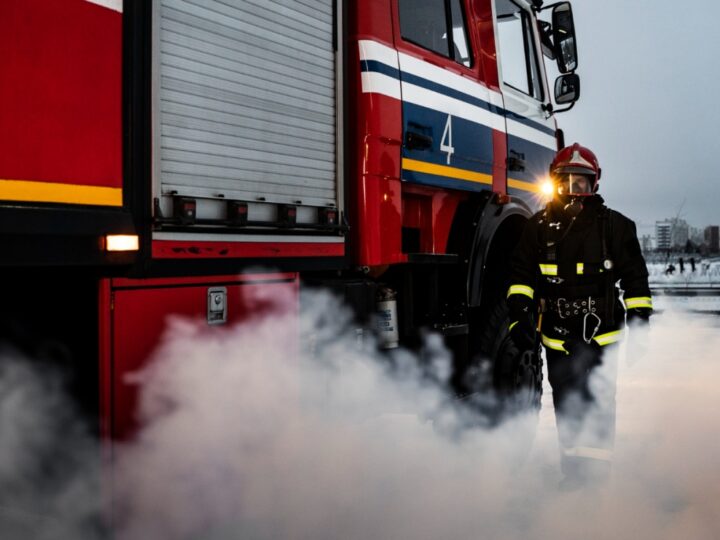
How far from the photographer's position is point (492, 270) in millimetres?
5074

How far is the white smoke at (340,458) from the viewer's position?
9.15 feet

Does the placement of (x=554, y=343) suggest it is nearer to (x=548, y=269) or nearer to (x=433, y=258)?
(x=548, y=269)

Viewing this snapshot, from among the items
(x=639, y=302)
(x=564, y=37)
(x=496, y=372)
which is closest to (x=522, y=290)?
(x=639, y=302)

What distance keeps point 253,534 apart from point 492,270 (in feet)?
8.19

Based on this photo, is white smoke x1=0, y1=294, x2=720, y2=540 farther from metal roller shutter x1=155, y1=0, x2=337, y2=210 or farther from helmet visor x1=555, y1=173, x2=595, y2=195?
helmet visor x1=555, y1=173, x2=595, y2=195

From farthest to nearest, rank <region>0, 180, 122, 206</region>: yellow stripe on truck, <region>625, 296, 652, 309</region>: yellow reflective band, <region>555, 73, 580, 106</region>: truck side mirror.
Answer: <region>555, 73, 580, 106</region>: truck side mirror, <region>625, 296, 652, 309</region>: yellow reflective band, <region>0, 180, 122, 206</region>: yellow stripe on truck

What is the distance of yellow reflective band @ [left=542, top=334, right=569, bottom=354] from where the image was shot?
4152 mm

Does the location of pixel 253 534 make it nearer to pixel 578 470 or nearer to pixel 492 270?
pixel 578 470

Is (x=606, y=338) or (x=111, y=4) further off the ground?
(x=111, y=4)

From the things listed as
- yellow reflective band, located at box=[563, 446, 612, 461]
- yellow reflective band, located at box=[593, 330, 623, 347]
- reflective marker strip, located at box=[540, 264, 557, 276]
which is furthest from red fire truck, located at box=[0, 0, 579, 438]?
yellow reflective band, located at box=[563, 446, 612, 461]

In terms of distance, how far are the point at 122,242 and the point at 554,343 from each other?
2.49 meters

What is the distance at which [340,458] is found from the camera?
12.2 ft

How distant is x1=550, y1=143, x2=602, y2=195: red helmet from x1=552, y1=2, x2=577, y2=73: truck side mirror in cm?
137

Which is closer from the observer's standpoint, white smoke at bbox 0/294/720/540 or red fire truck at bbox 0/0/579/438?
red fire truck at bbox 0/0/579/438
